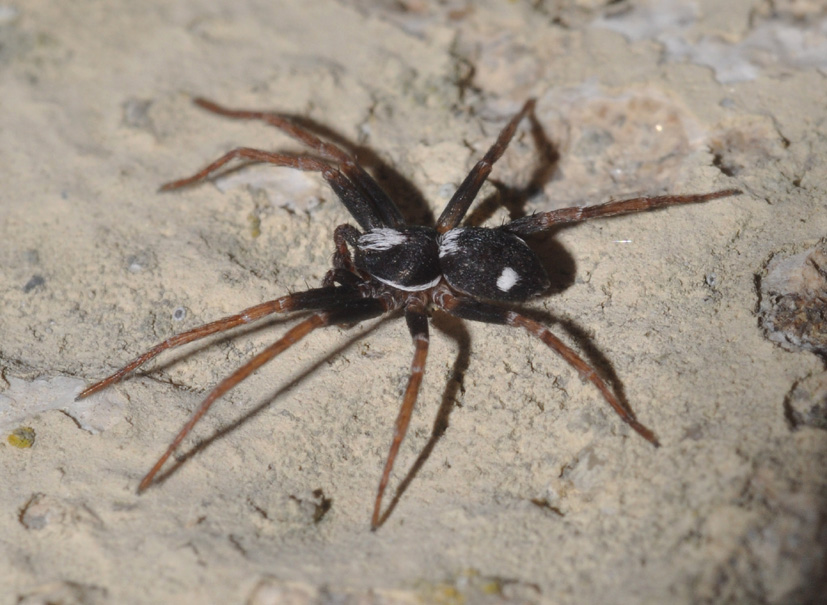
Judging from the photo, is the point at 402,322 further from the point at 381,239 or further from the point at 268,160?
the point at 268,160

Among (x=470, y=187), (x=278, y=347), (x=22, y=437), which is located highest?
(x=470, y=187)

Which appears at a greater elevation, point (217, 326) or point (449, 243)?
point (449, 243)

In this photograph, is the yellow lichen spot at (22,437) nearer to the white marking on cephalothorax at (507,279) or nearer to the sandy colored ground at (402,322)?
the sandy colored ground at (402,322)

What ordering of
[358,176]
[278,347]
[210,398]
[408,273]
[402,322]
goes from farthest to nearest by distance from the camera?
[358,176] → [402,322] → [408,273] → [278,347] → [210,398]

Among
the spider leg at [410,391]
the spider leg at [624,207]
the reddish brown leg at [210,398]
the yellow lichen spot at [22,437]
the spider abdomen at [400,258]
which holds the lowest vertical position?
the yellow lichen spot at [22,437]

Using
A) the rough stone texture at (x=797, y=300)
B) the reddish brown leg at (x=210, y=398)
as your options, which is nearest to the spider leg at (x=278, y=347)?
the reddish brown leg at (x=210, y=398)

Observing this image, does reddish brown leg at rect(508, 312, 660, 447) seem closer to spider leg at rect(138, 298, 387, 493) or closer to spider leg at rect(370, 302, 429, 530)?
spider leg at rect(370, 302, 429, 530)

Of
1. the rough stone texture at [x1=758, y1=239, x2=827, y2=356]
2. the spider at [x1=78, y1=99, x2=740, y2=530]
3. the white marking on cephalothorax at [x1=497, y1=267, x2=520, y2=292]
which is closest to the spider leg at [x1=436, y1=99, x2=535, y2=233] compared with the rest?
the spider at [x1=78, y1=99, x2=740, y2=530]

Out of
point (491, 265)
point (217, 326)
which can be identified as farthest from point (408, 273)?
point (217, 326)

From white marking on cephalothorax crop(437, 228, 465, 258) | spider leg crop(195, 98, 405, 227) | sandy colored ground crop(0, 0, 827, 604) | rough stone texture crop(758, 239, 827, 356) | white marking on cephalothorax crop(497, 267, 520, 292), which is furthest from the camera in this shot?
spider leg crop(195, 98, 405, 227)
